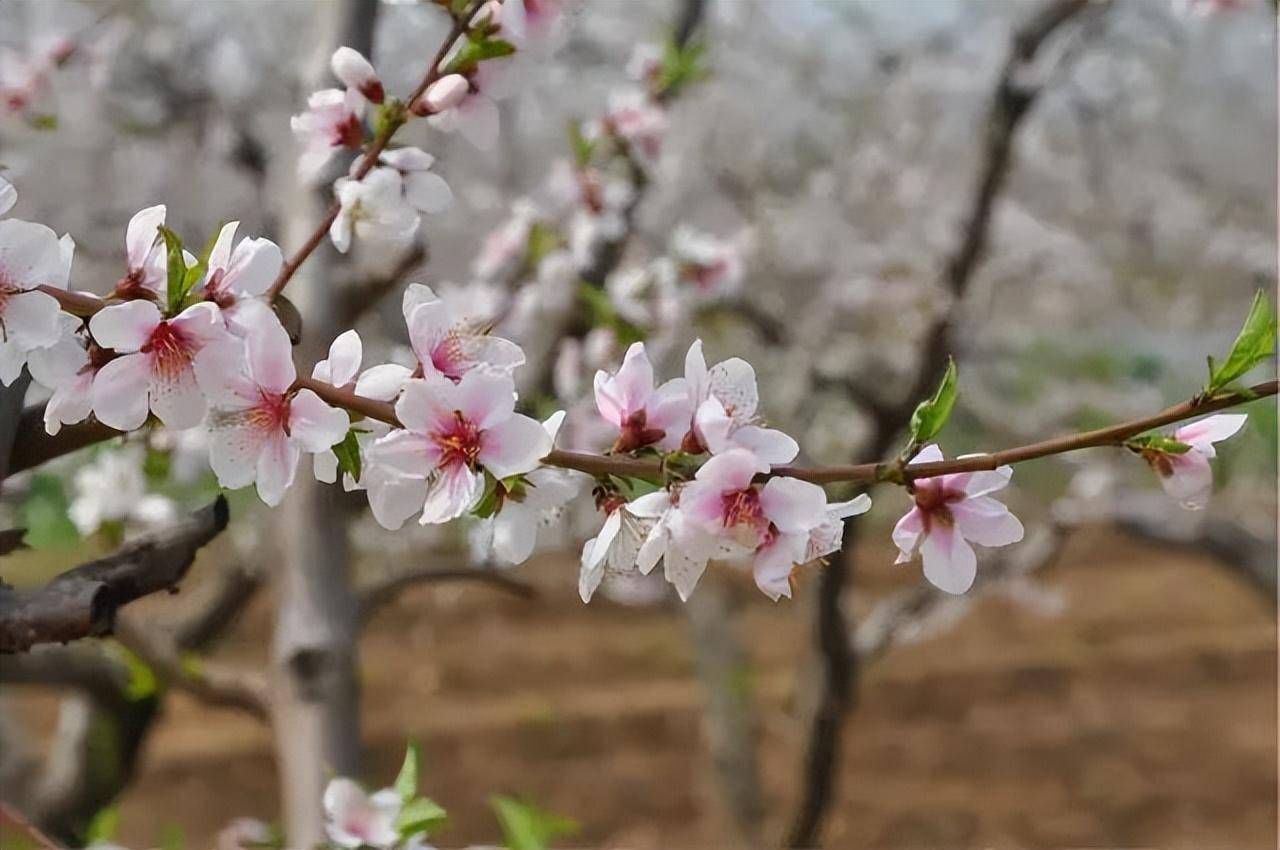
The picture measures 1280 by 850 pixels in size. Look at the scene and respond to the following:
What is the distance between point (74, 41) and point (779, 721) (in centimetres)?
331

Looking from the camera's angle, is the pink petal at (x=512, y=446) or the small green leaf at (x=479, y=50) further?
the small green leaf at (x=479, y=50)

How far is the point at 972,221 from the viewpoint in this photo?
82.4 inches

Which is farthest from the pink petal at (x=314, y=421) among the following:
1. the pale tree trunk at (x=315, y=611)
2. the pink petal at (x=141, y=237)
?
the pale tree trunk at (x=315, y=611)

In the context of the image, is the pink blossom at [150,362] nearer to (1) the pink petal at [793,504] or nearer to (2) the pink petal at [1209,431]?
(1) the pink petal at [793,504]

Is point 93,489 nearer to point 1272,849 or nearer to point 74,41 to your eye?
point 74,41

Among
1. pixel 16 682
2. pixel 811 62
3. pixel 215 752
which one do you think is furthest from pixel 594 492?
pixel 811 62

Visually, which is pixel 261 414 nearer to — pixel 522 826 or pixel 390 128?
pixel 390 128

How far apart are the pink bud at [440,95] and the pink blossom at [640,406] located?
0.25m

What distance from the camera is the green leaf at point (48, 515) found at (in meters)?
0.83

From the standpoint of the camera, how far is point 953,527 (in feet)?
1.74

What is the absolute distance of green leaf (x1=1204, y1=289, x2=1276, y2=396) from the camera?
0.49m

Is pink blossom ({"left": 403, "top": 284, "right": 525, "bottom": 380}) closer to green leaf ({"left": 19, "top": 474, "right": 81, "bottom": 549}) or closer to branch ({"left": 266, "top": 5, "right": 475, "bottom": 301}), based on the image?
branch ({"left": 266, "top": 5, "right": 475, "bottom": 301})

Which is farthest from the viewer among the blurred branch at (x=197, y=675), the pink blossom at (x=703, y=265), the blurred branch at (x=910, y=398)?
the blurred branch at (x=910, y=398)

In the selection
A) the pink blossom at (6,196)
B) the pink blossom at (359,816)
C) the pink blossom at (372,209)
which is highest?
the pink blossom at (372,209)
